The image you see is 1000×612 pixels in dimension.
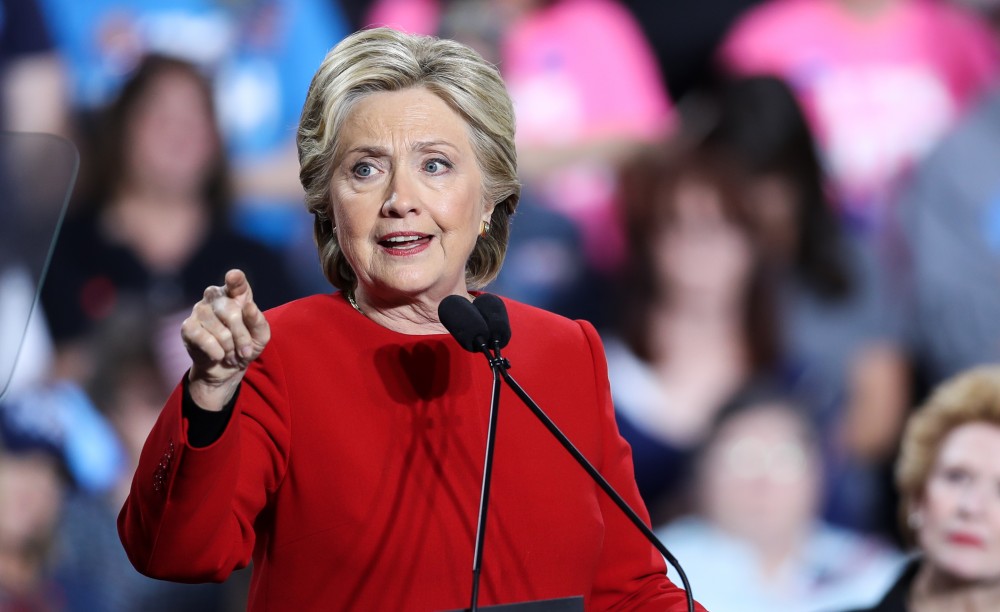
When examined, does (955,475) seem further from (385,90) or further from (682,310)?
(385,90)

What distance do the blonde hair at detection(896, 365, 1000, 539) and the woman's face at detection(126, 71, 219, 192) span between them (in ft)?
8.03

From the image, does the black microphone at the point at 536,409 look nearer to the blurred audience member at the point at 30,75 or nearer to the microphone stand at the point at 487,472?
the microphone stand at the point at 487,472

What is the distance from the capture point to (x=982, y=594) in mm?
2926

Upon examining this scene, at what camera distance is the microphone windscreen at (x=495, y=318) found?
1543mm

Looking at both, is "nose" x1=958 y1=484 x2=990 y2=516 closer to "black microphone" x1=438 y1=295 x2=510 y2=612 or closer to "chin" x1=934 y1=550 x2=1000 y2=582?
"chin" x1=934 y1=550 x2=1000 y2=582

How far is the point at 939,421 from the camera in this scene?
10.2ft

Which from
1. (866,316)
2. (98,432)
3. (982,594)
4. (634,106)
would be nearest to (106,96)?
(98,432)

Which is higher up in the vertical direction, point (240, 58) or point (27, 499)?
point (240, 58)

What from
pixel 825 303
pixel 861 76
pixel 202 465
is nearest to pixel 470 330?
pixel 202 465

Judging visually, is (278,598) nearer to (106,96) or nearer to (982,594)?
(982,594)

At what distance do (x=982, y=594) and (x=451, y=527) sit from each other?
6.17 feet

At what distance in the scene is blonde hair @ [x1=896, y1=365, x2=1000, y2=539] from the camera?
3.07 meters

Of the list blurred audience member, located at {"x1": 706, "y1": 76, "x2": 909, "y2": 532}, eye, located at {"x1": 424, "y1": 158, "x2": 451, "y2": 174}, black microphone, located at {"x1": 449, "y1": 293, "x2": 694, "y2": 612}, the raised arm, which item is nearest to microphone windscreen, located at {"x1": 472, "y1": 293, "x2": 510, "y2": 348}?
black microphone, located at {"x1": 449, "y1": 293, "x2": 694, "y2": 612}

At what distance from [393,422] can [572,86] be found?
2.88 meters
